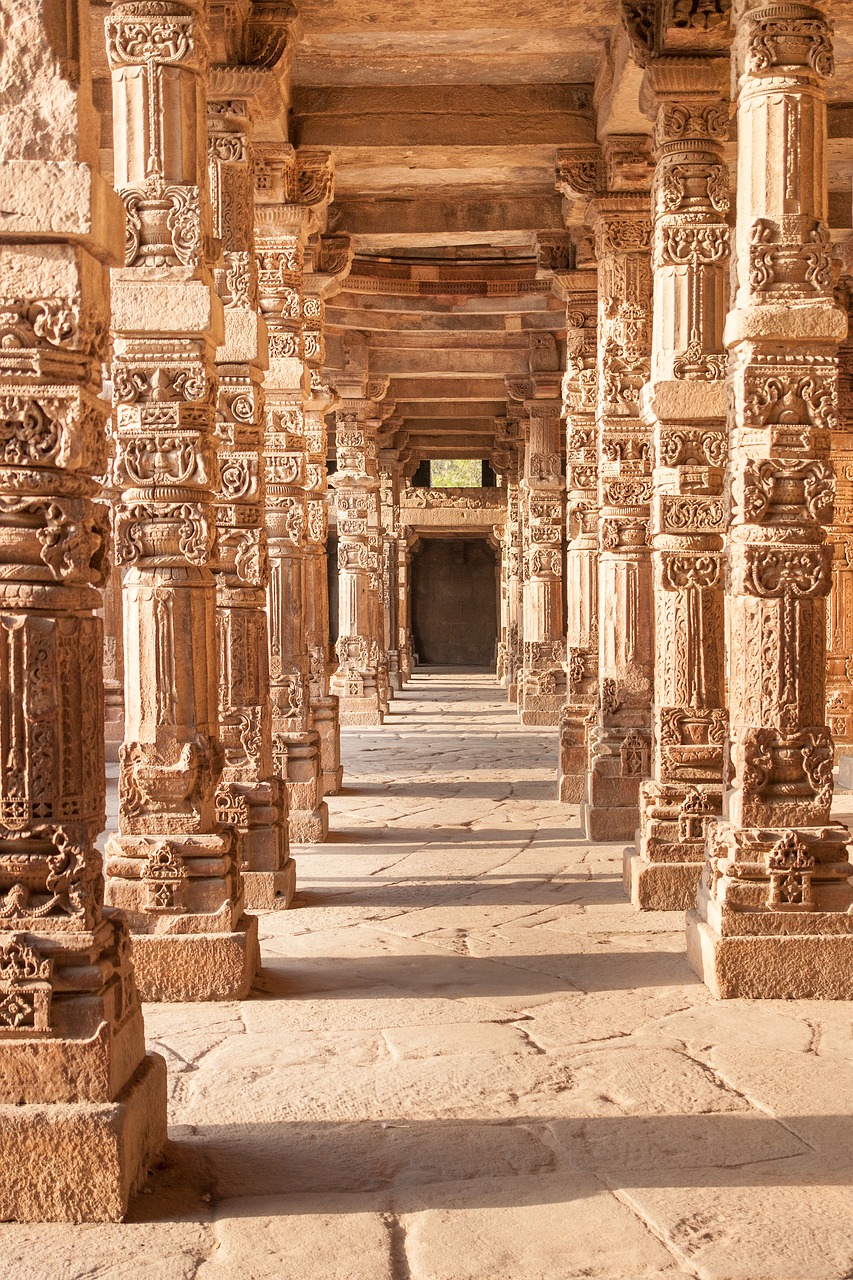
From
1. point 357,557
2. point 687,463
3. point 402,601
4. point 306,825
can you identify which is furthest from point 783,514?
point 402,601

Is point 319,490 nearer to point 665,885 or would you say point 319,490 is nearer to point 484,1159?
point 665,885

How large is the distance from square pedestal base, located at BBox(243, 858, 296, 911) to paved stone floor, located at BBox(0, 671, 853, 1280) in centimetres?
13

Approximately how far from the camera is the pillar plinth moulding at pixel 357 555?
1884cm

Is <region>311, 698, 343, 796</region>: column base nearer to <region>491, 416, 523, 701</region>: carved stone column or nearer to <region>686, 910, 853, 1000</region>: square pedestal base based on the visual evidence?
<region>686, 910, 853, 1000</region>: square pedestal base

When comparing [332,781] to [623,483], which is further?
[332,781]

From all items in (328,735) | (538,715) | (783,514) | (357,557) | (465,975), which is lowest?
(465,975)

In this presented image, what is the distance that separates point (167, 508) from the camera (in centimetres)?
590

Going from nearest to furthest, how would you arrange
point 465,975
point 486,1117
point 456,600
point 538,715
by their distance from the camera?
point 486,1117 → point 465,975 → point 538,715 → point 456,600

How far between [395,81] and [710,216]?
3.72 m

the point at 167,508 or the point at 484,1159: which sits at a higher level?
the point at 167,508

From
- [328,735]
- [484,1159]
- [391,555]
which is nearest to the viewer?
[484,1159]

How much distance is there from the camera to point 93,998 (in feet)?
12.3

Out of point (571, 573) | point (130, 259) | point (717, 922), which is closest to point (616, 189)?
point (571, 573)

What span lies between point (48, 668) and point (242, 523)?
3824 mm
